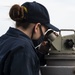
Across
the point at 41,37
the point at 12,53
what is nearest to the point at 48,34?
the point at 41,37

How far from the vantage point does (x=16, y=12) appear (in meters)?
2.11

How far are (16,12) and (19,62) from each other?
403 mm

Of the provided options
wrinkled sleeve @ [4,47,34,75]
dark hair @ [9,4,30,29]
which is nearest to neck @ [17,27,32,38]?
dark hair @ [9,4,30,29]

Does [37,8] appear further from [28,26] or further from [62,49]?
[62,49]

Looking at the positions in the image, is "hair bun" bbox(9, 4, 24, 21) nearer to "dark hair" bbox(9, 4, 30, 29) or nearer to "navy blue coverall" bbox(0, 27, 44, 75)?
"dark hair" bbox(9, 4, 30, 29)

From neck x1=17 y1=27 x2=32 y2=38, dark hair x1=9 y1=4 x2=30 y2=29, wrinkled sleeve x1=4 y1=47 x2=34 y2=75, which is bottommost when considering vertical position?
wrinkled sleeve x1=4 y1=47 x2=34 y2=75

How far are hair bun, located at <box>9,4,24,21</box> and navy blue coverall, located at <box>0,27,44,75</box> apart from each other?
0.53 feet

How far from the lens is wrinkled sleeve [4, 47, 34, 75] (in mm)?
1886

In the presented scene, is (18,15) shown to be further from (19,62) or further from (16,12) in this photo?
(19,62)

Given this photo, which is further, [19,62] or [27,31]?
[27,31]

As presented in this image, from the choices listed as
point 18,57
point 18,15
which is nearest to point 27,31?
point 18,15

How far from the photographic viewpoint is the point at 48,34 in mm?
2256

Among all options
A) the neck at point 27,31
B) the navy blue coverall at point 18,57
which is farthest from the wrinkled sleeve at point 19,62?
the neck at point 27,31

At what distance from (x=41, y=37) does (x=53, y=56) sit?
0.16m
